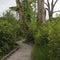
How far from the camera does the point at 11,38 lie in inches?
873

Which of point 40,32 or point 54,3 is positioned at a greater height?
point 54,3

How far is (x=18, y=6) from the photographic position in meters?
31.9

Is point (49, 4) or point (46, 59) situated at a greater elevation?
point (49, 4)

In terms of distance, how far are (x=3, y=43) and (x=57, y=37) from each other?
867cm

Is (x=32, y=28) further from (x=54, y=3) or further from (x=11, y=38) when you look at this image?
(x=54, y=3)

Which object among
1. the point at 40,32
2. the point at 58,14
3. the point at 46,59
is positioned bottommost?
the point at 46,59

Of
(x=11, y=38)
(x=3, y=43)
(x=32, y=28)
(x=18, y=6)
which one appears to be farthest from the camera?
(x=18, y=6)

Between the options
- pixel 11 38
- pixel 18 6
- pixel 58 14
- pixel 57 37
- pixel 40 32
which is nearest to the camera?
pixel 57 37

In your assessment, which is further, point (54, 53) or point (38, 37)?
point (38, 37)

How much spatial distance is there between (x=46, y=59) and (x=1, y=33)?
7.10 m

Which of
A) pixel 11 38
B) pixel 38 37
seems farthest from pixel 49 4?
pixel 38 37

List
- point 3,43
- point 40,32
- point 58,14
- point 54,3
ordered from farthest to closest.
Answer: point 54,3
point 3,43
point 40,32
point 58,14

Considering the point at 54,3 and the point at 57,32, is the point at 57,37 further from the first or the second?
the point at 54,3

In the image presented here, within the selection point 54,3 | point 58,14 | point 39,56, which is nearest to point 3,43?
point 39,56
